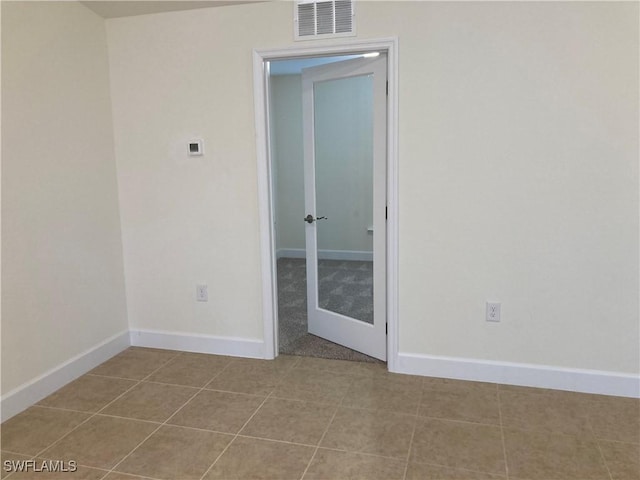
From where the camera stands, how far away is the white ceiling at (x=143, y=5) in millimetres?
2904

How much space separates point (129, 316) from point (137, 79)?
5.68 feet

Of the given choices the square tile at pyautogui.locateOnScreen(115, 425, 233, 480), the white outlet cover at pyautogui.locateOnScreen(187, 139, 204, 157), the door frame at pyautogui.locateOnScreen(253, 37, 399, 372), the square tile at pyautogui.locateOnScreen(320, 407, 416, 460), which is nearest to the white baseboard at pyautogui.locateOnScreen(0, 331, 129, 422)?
the square tile at pyautogui.locateOnScreen(115, 425, 233, 480)

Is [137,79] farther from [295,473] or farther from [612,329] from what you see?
Answer: [612,329]

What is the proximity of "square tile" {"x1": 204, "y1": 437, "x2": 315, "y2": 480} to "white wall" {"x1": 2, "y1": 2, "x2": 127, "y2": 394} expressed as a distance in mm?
1336

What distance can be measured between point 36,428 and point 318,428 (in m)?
1.48

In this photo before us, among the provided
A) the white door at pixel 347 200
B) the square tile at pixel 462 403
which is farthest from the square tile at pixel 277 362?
the square tile at pixel 462 403

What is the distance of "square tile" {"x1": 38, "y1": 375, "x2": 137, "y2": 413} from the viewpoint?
2.69 meters

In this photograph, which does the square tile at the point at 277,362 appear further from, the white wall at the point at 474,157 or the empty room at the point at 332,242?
the white wall at the point at 474,157

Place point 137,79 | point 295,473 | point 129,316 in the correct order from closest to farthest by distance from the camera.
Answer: point 295,473 → point 137,79 → point 129,316

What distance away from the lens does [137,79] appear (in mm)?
3213

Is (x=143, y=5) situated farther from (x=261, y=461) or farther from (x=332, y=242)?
(x=261, y=461)

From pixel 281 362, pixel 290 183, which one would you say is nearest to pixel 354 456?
pixel 281 362

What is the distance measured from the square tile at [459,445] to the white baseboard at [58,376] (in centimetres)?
215

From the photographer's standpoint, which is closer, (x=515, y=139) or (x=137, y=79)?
(x=515, y=139)
